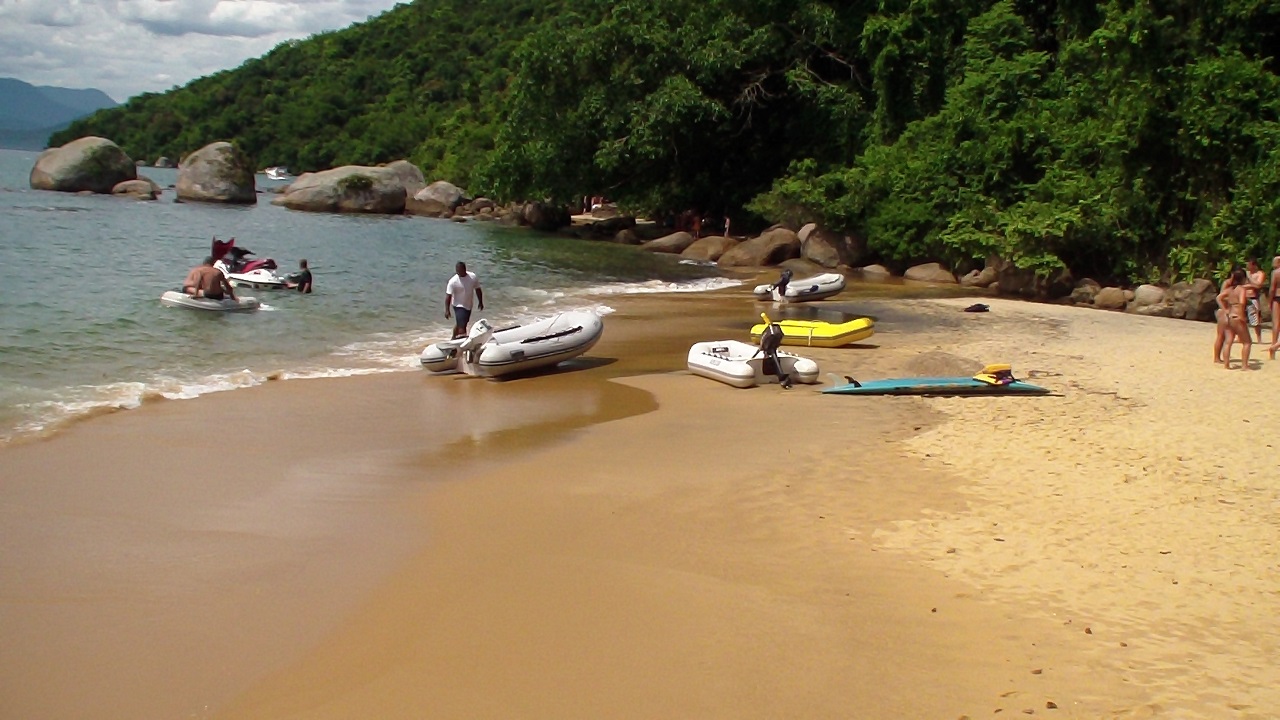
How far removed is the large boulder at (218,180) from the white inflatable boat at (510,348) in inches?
1499

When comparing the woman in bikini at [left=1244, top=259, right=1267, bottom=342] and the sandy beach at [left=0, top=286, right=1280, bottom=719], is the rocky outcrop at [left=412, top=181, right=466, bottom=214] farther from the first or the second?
the sandy beach at [left=0, top=286, right=1280, bottom=719]

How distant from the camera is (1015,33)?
3106cm

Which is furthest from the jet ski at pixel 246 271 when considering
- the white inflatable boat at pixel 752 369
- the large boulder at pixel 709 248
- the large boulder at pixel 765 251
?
the large boulder at pixel 709 248

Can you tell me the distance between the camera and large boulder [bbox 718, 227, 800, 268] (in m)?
31.2

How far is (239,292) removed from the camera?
2091cm

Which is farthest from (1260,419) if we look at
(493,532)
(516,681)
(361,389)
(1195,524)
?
(361,389)

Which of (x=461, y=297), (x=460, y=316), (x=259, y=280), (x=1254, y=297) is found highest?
(x=1254, y=297)

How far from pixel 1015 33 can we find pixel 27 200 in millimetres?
35913

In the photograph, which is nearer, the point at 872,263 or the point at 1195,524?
the point at 1195,524

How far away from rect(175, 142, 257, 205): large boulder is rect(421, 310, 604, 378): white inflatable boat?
38.1 meters

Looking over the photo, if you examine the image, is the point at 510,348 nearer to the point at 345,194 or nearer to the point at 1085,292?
the point at 1085,292

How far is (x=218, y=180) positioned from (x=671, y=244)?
23310mm

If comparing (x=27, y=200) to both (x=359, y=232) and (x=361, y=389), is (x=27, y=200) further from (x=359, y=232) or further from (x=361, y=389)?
(x=361, y=389)

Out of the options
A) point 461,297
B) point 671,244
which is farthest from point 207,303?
point 671,244
